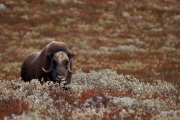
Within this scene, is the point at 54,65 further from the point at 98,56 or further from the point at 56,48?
the point at 98,56

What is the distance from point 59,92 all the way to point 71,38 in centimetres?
3010

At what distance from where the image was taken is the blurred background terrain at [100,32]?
24.8m

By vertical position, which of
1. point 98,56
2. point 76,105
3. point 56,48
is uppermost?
point 56,48

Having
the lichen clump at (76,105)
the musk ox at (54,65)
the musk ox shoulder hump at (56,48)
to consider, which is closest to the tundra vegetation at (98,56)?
the lichen clump at (76,105)

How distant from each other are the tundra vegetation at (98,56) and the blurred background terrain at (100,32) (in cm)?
7

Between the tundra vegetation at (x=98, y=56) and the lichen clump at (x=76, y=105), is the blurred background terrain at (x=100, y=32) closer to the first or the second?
the tundra vegetation at (x=98, y=56)

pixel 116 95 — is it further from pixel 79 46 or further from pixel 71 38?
pixel 71 38

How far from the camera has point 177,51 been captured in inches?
1227

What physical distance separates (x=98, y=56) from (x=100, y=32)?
1513 centimetres

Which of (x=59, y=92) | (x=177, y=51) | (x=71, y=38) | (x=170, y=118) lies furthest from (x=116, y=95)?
(x=71, y=38)

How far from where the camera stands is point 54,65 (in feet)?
30.7

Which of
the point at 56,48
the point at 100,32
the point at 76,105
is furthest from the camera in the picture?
the point at 100,32

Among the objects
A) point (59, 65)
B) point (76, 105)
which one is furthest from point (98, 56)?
point (76, 105)

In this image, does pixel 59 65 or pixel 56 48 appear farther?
pixel 56 48
